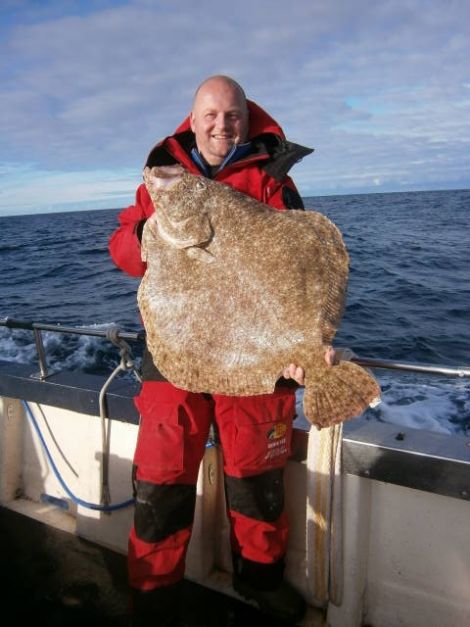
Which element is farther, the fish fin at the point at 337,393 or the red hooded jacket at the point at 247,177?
the red hooded jacket at the point at 247,177

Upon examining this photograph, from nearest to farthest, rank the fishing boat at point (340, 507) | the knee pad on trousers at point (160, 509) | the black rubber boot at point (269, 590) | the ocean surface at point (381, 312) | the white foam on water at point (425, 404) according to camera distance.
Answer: the fishing boat at point (340, 507)
the knee pad on trousers at point (160, 509)
the black rubber boot at point (269, 590)
the white foam on water at point (425, 404)
the ocean surface at point (381, 312)

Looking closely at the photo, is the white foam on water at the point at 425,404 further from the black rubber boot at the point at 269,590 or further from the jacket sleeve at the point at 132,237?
the jacket sleeve at the point at 132,237

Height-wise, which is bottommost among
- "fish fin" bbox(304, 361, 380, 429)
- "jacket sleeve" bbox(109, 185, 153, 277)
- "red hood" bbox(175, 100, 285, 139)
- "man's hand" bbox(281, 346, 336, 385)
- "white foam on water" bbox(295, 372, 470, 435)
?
"white foam on water" bbox(295, 372, 470, 435)

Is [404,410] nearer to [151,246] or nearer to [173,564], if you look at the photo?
[173,564]

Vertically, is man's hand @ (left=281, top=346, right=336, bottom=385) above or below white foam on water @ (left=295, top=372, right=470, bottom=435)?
above

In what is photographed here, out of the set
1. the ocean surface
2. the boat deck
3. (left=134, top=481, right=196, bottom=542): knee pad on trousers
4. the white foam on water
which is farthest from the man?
the white foam on water

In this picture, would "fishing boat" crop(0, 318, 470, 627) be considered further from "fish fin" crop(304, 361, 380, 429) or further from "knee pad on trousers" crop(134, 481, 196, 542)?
"knee pad on trousers" crop(134, 481, 196, 542)

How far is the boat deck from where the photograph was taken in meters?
2.82

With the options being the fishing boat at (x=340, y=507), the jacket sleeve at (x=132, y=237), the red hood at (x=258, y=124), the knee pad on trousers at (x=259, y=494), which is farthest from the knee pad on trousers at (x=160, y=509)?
the red hood at (x=258, y=124)

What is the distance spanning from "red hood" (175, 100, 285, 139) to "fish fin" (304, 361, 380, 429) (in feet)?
4.26

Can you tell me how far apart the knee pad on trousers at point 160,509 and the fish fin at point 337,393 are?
90 centimetres

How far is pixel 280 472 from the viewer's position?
9.00ft

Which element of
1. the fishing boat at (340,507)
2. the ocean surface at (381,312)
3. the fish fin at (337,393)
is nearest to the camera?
the fish fin at (337,393)

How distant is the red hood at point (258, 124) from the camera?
9.01 ft
